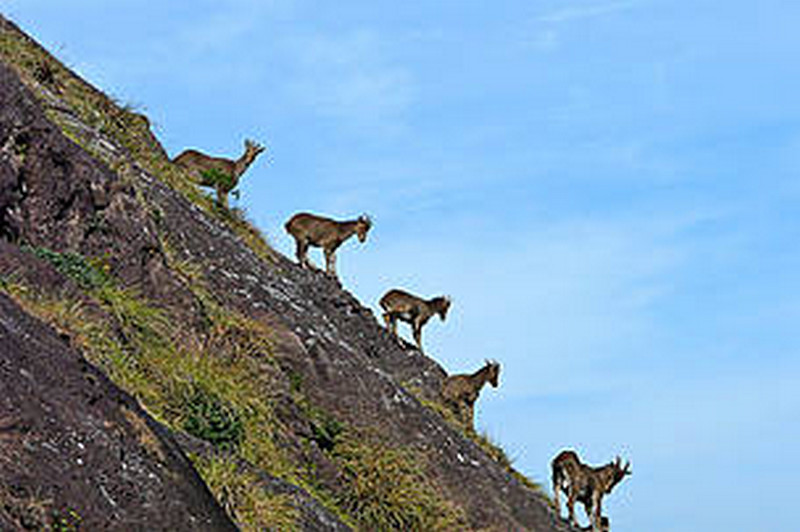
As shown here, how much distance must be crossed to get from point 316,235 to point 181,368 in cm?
910

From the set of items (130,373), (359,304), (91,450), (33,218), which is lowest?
(91,450)

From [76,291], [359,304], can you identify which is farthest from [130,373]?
[359,304]

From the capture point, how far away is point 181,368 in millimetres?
13281

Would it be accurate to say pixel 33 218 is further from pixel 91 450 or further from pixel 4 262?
pixel 91 450

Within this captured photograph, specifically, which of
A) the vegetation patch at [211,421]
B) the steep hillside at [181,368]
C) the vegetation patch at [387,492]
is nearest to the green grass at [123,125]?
the steep hillside at [181,368]

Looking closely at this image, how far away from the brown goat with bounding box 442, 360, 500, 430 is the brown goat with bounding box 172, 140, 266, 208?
5.26 metres

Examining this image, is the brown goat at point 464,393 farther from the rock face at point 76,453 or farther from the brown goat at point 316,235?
the rock face at point 76,453

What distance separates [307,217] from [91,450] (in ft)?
47.0

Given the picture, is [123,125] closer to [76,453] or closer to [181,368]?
[181,368]

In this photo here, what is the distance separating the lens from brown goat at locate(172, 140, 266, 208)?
21984 millimetres

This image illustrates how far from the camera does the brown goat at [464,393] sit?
2214cm

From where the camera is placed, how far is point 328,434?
48.9ft

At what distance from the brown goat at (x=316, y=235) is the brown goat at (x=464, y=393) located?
2992 mm

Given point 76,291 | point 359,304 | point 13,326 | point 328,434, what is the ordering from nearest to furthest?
point 13,326 < point 76,291 < point 328,434 < point 359,304
